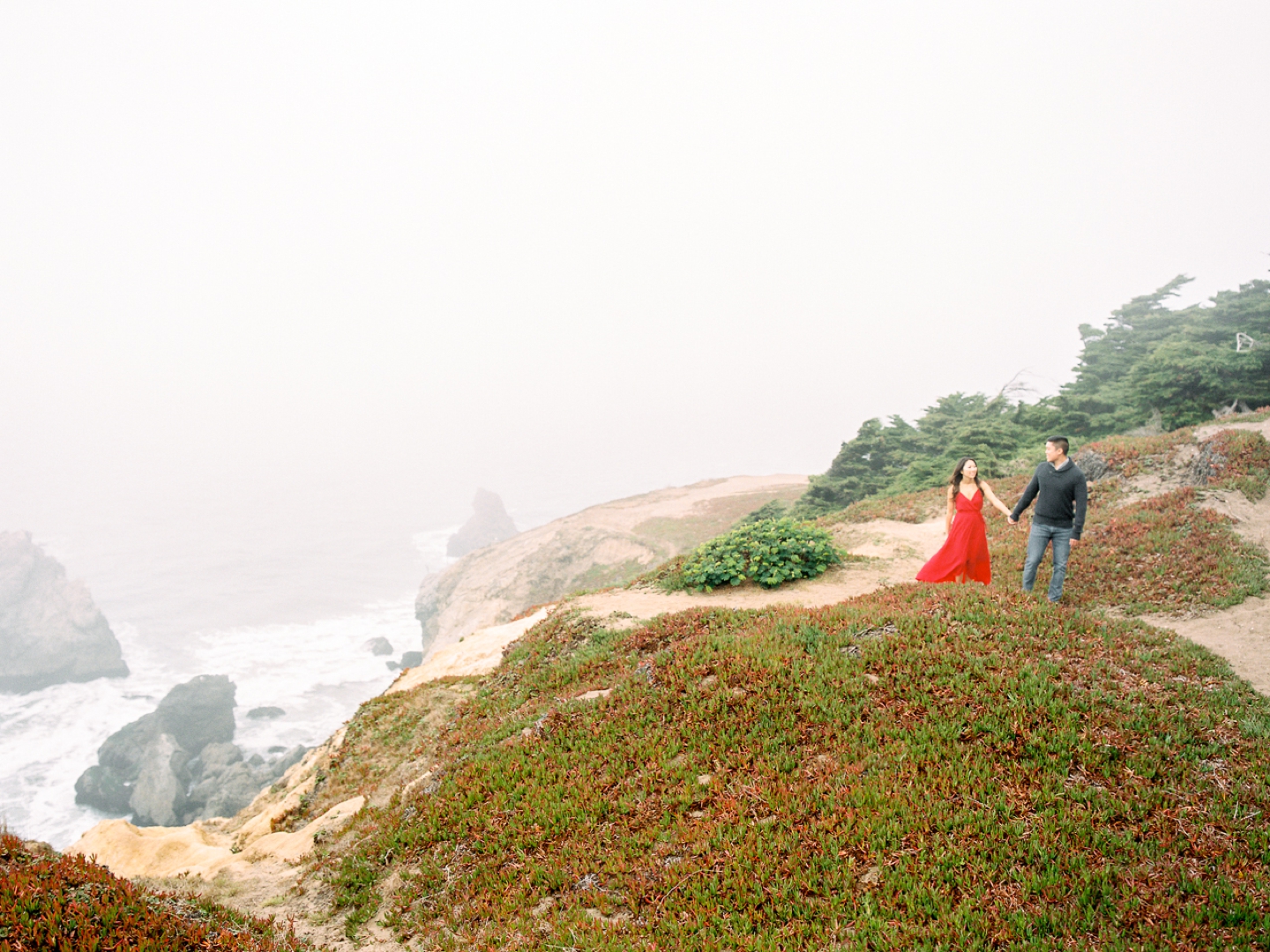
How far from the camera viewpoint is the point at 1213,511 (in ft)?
43.7

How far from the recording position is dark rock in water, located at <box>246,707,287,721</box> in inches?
1754

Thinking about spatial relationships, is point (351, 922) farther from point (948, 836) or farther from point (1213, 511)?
point (1213, 511)

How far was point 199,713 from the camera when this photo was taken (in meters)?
41.0

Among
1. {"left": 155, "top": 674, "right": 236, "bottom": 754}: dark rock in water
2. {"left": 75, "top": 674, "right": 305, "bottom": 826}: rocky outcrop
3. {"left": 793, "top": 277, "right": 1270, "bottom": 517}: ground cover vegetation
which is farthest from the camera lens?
{"left": 155, "top": 674, "right": 236, "bottom": 754}: dark rock in water

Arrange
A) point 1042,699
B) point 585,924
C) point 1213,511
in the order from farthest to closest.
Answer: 1. point 1213,511
2. point 1042,699
3. point 585,924

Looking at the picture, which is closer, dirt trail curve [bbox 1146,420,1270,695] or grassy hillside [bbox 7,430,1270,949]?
grassy hillside [bbox 7,430,1270,949]

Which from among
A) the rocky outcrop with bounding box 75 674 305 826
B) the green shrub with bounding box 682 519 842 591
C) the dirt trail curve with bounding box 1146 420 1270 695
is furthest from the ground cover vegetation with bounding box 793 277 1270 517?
the rocky outcrop with bounding box 75 674 305 826

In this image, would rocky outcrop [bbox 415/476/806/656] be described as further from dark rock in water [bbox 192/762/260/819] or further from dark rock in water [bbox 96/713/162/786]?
dark rock in water [bbox 96/713/162/786]

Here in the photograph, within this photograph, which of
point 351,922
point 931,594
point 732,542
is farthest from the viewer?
point 732,542

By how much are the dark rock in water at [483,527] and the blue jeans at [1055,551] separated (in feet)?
319

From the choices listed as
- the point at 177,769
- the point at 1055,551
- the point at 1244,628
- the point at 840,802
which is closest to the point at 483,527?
the point at 177,769

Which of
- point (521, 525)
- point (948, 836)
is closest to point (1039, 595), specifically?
point (948, 836)

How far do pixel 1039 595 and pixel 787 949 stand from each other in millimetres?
9378

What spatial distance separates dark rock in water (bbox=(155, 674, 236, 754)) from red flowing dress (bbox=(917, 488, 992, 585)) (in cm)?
4876
